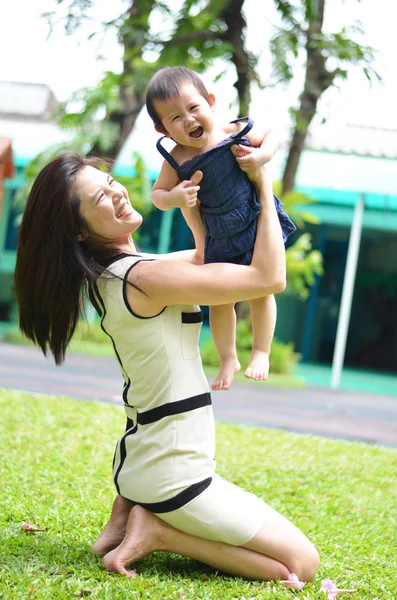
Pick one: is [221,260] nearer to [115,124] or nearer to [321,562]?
[321,562]

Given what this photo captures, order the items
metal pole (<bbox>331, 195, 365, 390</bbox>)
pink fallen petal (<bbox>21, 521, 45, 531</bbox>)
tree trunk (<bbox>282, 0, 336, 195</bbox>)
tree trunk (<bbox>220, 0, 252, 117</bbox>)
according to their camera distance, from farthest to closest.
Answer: metal pole (<bbox>331, 195, 365, 390</bbox>), tree trunk (<bbox>282, 0, 336, 195</bbox>), tree trunk (<bbox>220, 0, 252, 117</bbox>), pink fallen petal (<bbox>21, 521, 45, 531</bbox>)

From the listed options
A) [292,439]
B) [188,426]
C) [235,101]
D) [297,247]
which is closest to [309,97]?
[235,101]

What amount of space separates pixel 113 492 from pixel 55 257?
1.83 m

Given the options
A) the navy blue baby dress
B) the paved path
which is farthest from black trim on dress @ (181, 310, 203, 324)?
the paved path

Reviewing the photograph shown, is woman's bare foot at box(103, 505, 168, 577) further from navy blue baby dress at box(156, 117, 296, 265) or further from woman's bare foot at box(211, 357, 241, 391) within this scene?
navy blue baby dress at box(156, 117, 296, 265)

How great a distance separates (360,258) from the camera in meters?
20.0

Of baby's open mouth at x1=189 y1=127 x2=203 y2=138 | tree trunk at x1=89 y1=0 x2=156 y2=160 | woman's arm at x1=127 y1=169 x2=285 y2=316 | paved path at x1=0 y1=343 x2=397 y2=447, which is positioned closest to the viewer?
woman's arm at x1=127 y1=169 x2=285 y2=316

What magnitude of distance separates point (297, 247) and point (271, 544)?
10.2 meters

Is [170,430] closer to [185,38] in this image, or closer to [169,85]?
[169,85]

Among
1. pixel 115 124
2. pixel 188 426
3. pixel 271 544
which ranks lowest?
pixel 271 544

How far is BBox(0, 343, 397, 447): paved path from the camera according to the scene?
772cm

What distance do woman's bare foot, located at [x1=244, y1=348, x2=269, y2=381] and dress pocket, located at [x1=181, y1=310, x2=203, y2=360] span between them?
247 millimetres

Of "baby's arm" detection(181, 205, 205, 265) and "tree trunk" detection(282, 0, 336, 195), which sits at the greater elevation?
"tree trunk" detection(282, 0, 336, 195)

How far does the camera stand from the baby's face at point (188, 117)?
2791 mm
